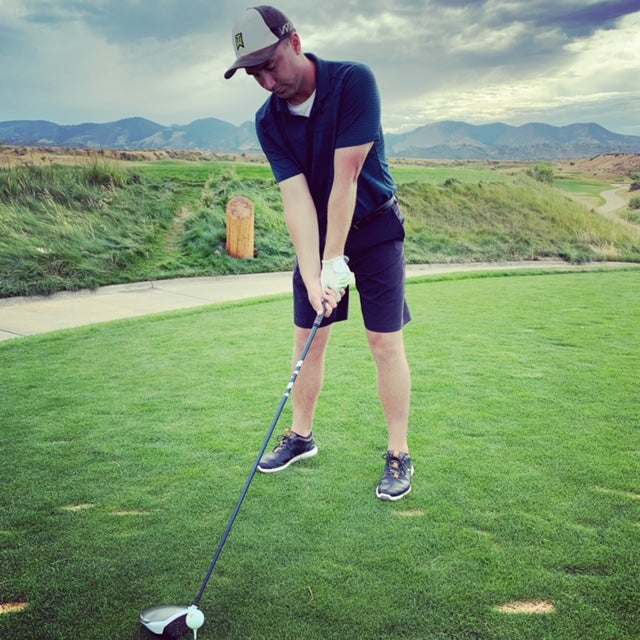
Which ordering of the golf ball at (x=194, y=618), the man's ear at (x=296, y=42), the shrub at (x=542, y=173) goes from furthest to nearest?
the shrub at (x=542, y=173) → the man's ear at (x=296, y=42) → the golf ball at (x=194, y=618)

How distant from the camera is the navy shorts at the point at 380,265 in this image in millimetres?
2566

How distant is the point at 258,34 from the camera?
7.11 ft

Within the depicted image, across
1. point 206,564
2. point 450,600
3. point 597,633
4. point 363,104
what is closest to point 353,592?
point 450,600

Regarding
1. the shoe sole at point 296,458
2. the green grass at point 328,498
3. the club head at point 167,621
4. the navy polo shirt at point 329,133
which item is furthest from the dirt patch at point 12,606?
the navy polo shirt at point 329,133

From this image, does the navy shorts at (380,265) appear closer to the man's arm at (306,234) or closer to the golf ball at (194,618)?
the man's arm at (306,234)

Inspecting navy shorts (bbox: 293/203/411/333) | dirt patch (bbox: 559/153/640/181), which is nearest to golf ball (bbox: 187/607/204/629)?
navy shorts (bbox: 293/203/411/333)

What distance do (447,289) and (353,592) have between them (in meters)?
5.74

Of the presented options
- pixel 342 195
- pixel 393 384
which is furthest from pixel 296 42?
pixel 393 384

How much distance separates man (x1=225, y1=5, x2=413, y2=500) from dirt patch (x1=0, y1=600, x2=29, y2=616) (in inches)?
43.7

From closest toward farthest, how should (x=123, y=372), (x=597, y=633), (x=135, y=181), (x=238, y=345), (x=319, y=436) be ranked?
(x=597, y=633) < (x=319, y=436) < (x=123, y=372) < (x=238, y=345) < (x=135, y=181)

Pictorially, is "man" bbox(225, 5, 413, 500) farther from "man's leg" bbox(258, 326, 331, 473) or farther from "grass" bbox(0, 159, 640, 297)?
"grass" bbox(0, 159, 640, 297)

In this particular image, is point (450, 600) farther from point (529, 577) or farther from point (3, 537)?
point (3, 537)

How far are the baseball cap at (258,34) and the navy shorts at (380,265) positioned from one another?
813 millimetres

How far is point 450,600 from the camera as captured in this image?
71.3 inches
